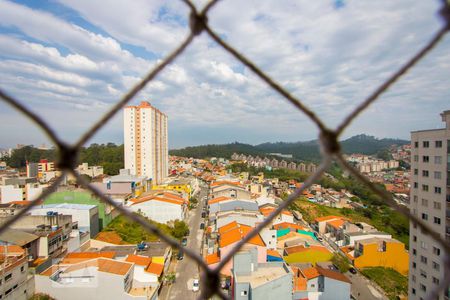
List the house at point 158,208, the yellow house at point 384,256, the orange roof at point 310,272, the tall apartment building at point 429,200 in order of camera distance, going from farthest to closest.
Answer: the house at point 158,208 < the yellow house at point 384,256 < the orange roof at point 310,272 < the tall apartment building at point 429,200

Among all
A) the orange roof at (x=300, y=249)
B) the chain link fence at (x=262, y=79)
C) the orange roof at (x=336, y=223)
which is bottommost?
the orange roof at (x=336, y=223)

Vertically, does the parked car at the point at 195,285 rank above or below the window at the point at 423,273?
below

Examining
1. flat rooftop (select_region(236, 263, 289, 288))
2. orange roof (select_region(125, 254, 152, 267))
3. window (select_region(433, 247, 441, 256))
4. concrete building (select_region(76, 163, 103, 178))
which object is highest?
concrete building (select_region(76, 163, 103, 178))

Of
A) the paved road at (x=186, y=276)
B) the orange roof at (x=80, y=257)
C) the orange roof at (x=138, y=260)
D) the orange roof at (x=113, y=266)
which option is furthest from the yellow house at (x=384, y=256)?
the orange roof at (x=80, y=257)

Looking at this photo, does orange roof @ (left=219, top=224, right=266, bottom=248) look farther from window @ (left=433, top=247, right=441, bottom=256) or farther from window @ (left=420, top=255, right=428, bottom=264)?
window @ (left=433, top=247, right=441, bottom=256)

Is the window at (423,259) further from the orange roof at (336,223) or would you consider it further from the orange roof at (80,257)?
the orange roof at (336,223)

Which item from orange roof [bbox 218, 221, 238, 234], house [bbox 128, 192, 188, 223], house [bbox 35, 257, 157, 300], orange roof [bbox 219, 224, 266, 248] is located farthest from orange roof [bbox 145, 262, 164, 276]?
house [bbox 128, 192, 188, 223]
